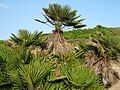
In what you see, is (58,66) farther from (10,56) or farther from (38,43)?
(38,43)

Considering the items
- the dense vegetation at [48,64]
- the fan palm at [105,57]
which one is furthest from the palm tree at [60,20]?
the fan palm at [105,57]

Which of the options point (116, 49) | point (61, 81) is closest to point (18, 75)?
point (61, 81)

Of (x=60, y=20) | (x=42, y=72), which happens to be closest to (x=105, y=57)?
(x=60, y=20)

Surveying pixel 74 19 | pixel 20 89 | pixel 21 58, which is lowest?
pixel 20 89

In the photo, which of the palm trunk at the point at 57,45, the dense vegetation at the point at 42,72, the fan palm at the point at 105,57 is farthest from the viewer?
the fan palm at the point at 105,57

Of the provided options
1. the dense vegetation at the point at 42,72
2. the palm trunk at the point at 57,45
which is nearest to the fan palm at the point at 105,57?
the palm trunk at the point at 57,45

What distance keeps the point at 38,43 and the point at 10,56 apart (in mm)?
3041

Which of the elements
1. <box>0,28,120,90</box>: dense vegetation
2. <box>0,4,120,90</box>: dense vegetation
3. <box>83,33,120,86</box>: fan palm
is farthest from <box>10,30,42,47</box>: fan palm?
<box>83,33,120,86</box>: fan palm

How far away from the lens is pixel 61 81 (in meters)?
11.3

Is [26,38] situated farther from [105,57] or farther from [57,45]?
[105,57]

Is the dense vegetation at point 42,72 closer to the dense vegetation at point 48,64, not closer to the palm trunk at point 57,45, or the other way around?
the dense vegetation at point 48,64

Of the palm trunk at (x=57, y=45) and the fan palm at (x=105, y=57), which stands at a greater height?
the palm trunk at (x=57, y=45)

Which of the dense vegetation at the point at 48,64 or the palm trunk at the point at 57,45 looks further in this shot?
the palm trunk at the point at 57,45

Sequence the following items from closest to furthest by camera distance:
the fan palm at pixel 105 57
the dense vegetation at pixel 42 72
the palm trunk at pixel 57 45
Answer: the dense vegetation at pixel 42 72, the palm trunk at pixel 57 45, the fan palm at pixel 105 57
